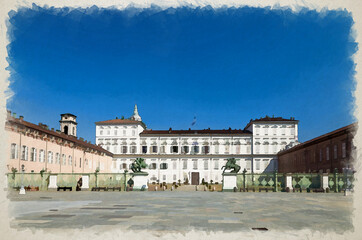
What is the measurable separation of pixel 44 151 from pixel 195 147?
1324 inches

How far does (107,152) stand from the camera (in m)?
62.5

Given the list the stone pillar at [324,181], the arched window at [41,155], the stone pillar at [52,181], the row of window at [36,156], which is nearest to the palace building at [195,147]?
the row of window at [36,156]

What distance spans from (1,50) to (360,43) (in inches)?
278

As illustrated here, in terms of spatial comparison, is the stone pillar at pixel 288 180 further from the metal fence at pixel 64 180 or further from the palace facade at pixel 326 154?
the metal fence at pixel 64 180

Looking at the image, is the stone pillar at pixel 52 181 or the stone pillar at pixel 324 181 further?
the stone pillar at pixel 52 181

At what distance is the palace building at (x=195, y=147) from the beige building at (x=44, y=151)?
400 inches

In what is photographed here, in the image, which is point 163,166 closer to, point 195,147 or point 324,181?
point 195,147

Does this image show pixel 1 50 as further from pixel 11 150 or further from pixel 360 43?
pixel 11 150

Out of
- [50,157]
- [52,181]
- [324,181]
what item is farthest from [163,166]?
[324,181]

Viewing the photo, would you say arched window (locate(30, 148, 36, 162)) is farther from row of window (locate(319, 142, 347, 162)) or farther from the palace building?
the palace building

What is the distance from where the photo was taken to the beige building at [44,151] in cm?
3186

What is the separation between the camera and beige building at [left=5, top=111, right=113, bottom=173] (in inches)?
1254

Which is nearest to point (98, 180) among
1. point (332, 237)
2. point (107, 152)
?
point (332, 237)

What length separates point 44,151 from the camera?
124 ft
